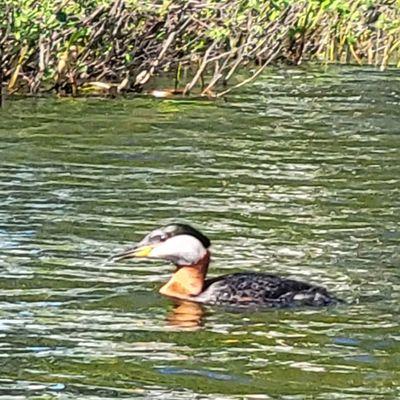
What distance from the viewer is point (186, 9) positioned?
24.3 meters

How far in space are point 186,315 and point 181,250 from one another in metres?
0.77

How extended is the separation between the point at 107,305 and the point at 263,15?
1588cm

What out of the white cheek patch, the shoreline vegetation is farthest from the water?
the shoreline vegetation

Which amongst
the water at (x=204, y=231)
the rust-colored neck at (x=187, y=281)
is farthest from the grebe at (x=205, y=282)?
the water at (x=204, y=231)

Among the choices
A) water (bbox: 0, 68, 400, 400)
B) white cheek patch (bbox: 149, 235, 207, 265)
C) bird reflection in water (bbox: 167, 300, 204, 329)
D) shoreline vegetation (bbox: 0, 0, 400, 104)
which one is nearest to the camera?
water (bbox: 0, 68, 400, 400)

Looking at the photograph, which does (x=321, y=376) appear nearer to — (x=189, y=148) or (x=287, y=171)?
(x=287, y=171)

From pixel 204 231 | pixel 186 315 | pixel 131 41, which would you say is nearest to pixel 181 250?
pixel 186 315

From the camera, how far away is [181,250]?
1081cm

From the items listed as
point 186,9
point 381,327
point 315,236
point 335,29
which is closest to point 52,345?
point 381,327

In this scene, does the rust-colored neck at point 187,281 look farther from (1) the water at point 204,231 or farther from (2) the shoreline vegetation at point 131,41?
(2) the shoreline vegetation at point 131,41

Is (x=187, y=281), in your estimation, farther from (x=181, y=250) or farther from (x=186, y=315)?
(x=186, y=315)

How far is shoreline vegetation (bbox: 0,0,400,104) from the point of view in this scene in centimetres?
2252

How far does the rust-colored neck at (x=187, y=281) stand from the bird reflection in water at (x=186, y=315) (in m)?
0.11

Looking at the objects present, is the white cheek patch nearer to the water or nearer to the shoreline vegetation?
the water
